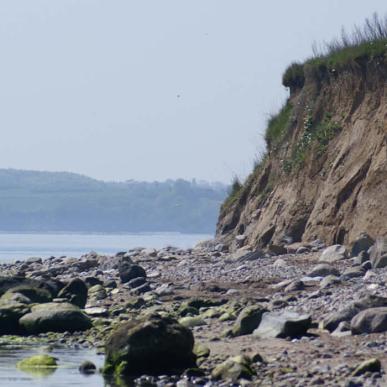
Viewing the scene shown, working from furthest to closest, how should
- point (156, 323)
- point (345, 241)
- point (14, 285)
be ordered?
point (345, 241) < point (14, 285) < point (156, 323)

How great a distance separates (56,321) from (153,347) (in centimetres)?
534

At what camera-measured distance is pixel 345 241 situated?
107 feet

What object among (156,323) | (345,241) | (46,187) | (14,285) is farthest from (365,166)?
(46,187)

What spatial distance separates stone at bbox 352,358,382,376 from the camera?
52.9ft

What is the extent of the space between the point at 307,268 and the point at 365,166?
16.9 ft

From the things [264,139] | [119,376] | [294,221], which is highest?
[264,139]

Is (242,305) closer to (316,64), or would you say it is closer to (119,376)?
(119,376)

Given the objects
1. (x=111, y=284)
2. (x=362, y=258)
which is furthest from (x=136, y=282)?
(x=362, y=258)

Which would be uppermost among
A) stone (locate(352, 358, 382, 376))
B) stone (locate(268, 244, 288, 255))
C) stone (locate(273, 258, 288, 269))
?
stone (locate(268, 244, 288, 255))

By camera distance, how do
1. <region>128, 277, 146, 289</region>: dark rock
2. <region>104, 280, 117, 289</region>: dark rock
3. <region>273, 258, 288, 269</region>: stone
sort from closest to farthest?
<region>273, 258, 288, 269</region>: stone < <region>128, 277, 146, 289</region>: dark rock < <region>104, 280, 117, 289</region>: dark rock

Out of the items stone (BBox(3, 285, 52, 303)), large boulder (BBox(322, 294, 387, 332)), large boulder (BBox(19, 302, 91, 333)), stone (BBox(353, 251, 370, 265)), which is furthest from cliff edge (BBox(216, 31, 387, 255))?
large boulder (BBox(322, 294, 387, 332))

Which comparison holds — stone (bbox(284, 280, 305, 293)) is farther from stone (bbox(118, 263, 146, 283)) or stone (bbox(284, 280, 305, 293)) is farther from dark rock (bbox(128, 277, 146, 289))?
stone (bbox(118, 263, 146, 283))

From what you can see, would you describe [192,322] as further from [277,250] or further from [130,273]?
[277,250]

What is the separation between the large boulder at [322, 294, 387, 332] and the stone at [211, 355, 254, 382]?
2.12 meters
